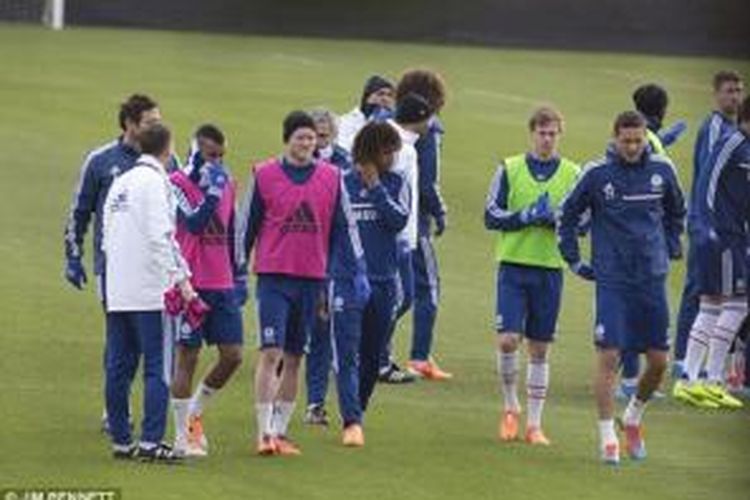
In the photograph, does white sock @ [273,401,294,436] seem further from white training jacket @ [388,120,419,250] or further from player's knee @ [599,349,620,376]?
player's knee @ [599,349,620,376]

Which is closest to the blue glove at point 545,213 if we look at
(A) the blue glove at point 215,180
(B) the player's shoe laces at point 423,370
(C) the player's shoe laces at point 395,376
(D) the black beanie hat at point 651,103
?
(D) the black beanie hat at point 651,103

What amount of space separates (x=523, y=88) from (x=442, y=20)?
5.85 meters

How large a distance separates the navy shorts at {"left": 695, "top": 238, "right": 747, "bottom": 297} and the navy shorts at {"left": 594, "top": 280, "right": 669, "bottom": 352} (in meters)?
2.44

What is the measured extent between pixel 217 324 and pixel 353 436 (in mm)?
1057

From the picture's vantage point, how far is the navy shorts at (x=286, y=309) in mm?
13859

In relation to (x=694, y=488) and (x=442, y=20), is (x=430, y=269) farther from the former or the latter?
(x=442, y=20)

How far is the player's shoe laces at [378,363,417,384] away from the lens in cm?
1689

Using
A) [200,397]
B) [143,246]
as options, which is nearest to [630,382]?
[200,397]

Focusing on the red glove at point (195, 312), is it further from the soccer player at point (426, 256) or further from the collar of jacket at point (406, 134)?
the soccer player at point (426, 256)

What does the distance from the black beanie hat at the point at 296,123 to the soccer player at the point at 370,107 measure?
7.51 ft

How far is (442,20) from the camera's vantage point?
44719 mm

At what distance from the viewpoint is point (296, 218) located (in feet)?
45.8

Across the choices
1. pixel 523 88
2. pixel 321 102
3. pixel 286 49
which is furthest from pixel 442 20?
pixel 321 102

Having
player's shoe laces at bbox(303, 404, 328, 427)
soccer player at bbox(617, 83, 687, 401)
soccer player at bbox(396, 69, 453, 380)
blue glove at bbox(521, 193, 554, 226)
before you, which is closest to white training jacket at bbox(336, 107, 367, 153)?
soccer player at bbox(396, 69, 453, 380)
